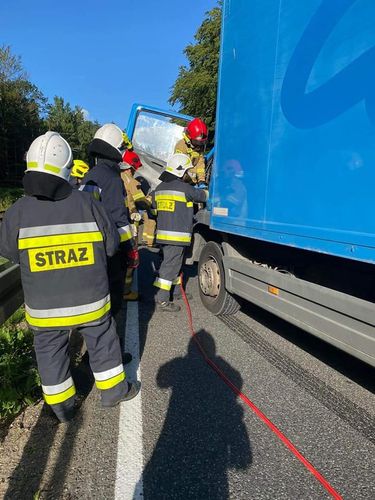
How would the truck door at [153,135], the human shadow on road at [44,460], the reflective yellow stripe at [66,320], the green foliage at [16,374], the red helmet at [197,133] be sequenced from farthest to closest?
1. the truck door at [153,135]
2. the red helmet at [197,133]
3. the green foliage at [16,374]
4. the reflective yellow stripe at [66,320]
5. the human shadow on road at [44,460]

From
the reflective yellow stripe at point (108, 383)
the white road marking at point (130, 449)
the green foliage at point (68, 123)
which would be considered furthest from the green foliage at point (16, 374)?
the green foliage at point (68, 123)

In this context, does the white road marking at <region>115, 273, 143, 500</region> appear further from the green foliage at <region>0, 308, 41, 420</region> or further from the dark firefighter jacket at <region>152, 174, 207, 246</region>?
the dark firefighter jacket at <region>152, 174, 207, 246</region>

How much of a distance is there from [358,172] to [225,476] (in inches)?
77.2

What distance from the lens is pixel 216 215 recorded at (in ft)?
13.5

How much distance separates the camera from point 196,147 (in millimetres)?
5648

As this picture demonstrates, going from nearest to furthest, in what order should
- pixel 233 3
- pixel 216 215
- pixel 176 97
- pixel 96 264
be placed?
pixel 96 264 → pixel 233 3 → pixel 216 215 → pixel 176 97

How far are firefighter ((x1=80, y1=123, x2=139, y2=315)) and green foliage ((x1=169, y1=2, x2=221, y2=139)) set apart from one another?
1719 cm

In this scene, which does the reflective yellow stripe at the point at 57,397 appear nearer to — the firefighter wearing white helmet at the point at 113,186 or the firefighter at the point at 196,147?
the firefighter wearing white helmet at the point at 113,186

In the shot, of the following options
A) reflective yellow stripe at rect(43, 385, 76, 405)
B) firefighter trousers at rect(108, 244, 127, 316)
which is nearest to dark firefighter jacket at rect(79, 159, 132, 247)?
firefighter trousers at rect(108, 244, 127, 316)

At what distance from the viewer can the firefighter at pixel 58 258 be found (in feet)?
7.50

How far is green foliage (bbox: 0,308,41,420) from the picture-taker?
2.62 m

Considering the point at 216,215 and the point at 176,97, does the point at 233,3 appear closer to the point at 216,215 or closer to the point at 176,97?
the point at 216,215

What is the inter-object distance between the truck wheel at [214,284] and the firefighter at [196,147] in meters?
1.13

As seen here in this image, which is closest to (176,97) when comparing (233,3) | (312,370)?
(233,3)
